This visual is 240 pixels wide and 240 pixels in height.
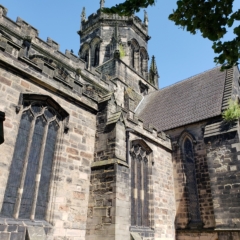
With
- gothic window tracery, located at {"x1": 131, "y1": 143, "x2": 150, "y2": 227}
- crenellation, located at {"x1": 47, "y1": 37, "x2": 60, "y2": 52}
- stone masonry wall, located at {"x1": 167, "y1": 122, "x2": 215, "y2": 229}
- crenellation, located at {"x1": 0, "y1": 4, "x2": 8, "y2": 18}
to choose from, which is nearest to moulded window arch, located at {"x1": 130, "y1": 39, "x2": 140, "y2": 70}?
crenellation, located at {"x1": 47, "y1": 37, "x2": 60, "y2": 52}

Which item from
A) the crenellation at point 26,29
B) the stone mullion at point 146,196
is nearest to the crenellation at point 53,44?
the crenellation at point 26,29

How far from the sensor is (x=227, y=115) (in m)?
11.1

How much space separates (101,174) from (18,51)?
4.19 m

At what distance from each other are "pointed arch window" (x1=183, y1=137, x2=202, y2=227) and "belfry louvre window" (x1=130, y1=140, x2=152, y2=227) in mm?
2420

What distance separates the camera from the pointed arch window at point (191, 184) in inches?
450

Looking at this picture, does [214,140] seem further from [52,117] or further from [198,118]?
[52,117]

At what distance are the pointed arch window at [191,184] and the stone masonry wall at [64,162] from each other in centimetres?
642

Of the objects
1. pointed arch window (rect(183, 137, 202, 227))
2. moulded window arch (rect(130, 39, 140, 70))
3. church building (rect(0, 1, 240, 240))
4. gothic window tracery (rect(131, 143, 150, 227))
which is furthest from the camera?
moulded window arch (rect(130, 39, 140, 70))

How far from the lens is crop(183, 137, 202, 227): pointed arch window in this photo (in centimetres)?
1144

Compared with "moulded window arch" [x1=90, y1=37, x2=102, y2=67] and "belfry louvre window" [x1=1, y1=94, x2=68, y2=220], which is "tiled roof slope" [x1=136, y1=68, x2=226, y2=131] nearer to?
"moulded window arch" [x1=90, y1=37, x2=102, y2=67]

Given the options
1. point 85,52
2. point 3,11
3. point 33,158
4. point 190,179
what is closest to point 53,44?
point 3,11

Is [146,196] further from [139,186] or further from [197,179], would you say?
[197,179]

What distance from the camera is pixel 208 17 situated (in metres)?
3.78

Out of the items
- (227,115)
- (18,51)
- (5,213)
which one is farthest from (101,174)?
(227,115)
